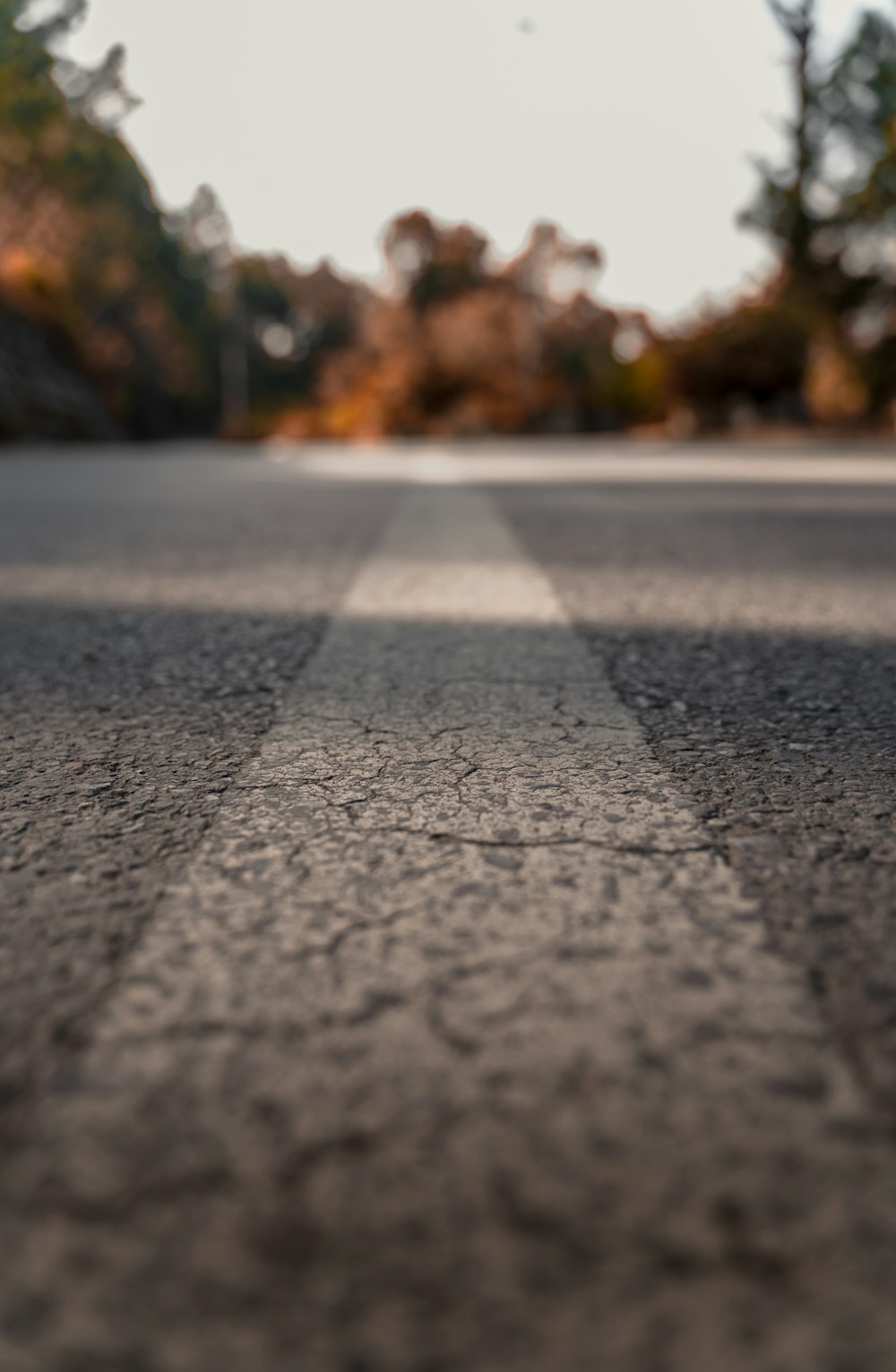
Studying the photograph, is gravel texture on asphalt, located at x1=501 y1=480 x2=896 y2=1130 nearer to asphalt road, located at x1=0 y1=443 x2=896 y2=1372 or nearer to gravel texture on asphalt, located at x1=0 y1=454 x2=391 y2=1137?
asphalt road, located at x1=0 y1=443 x2=896 y2=1372

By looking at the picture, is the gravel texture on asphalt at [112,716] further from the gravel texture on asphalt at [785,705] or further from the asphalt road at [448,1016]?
the gravel texture on asphalt at [785,705]

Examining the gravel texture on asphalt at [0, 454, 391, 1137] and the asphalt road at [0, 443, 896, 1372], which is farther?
the gravel texture on asphalt at [0, 454, 391, 1137]

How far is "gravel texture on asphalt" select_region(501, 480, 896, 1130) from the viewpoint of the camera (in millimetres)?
907

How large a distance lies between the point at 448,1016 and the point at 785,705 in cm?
111

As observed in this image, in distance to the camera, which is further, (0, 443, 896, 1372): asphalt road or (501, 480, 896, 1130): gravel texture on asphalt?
(501, 480, 896, 1130): gravel texture on asphalt

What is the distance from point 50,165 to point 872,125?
1752 cm

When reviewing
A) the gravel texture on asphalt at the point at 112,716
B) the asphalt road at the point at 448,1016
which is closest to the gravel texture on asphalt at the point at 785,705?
the asphalt road at the point at 448,1016

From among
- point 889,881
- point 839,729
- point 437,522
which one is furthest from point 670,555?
point 889,881

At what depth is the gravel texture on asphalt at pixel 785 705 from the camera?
0.91 metres

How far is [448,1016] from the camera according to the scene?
786mm

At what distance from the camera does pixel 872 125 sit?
760 inches

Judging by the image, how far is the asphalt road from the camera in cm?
55

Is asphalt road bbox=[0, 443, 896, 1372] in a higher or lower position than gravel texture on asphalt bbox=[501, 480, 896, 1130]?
higher

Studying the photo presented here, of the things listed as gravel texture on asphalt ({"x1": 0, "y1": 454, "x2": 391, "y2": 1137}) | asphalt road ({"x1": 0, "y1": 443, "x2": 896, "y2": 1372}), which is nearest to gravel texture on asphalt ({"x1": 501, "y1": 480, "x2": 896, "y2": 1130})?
asphalt road ({"x1": 0, "y1": 443, "x2": 896, "y2": 1372})
